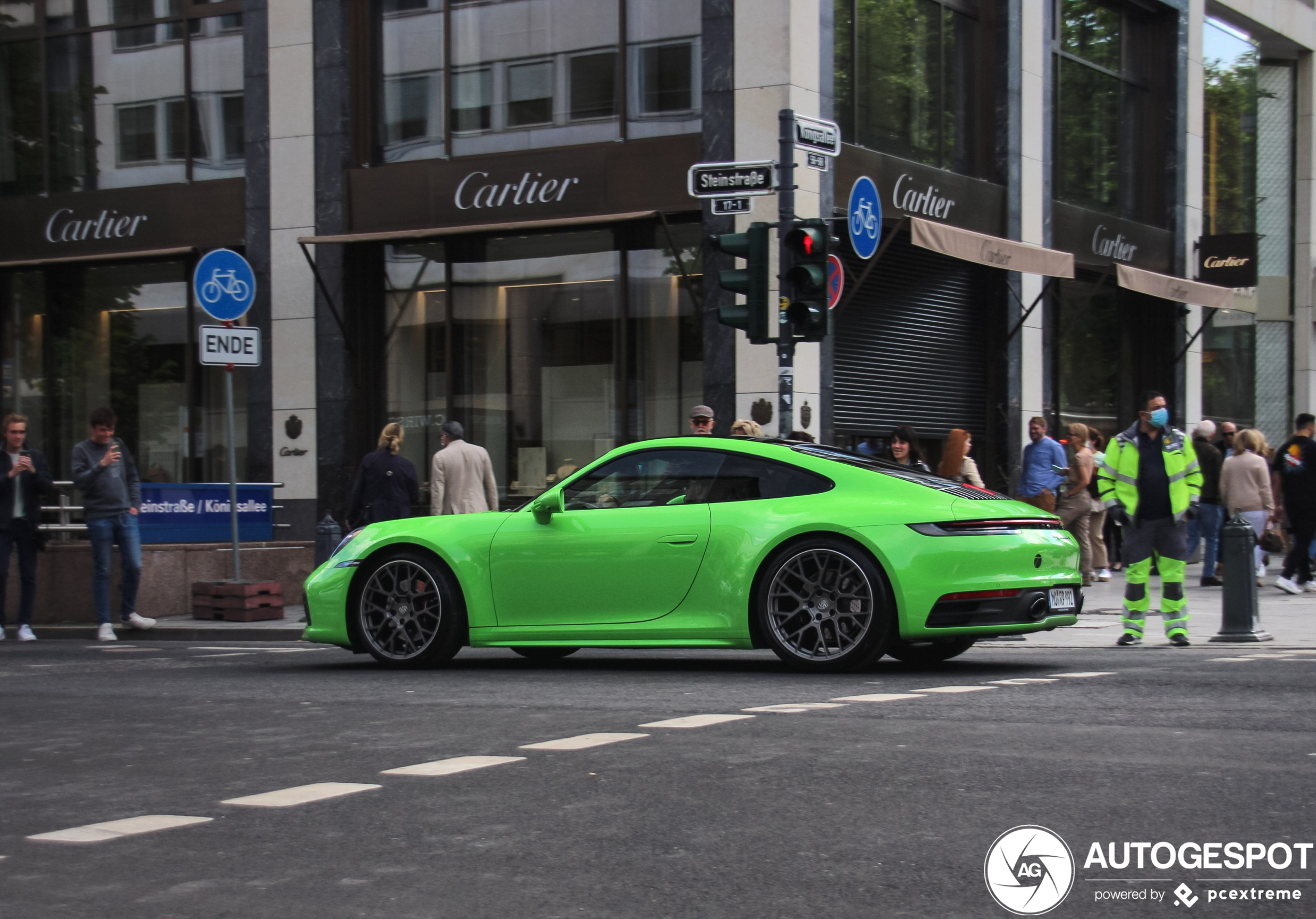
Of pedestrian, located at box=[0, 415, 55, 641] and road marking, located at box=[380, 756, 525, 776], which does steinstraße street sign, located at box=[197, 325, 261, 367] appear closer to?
pedestrian, located at box=[0, 415, 55, 641]

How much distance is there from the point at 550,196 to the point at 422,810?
13.8m

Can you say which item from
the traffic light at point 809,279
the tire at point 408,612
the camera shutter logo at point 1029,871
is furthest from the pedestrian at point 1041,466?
the camera shutter logo at point 1029,871

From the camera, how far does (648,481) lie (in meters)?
9.37

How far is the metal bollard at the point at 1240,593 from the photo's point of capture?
10.9 m

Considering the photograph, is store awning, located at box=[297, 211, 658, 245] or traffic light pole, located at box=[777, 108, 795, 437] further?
store awning, located at box=[297, 211, 658, 245]

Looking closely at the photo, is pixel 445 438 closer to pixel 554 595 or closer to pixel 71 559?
pixel 71 559

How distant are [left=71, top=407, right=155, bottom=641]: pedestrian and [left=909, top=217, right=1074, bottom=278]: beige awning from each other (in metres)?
7.96

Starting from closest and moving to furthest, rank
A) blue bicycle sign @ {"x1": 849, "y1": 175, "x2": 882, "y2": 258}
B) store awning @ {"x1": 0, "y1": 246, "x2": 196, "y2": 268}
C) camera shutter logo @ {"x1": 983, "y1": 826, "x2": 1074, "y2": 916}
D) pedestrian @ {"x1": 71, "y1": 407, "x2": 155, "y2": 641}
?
camera shutter logo @ {"x1": 983, "y1": 826, "x2": 1074, "y2": 916} < pedestrian @ {"x1": 71, "y1": 407, "x2": 155, "y2": 641} < blue bicycle sign @ {"x1": 849, "y1": 175, "x2": 882, "y2": 258} < store awning @ {"x1": 0, "y1": 246, "x2": 196, "y2": 268}

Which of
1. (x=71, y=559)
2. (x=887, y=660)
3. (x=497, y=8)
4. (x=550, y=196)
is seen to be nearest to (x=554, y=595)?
(x=887, y=660)

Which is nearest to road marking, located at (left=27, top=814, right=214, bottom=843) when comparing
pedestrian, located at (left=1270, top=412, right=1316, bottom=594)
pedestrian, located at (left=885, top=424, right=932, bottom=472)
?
pedestrian, located at (left=885, top=424, right=932, bottom=472)

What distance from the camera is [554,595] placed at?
9367 millimetres

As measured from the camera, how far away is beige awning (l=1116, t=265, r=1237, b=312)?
21281 mm

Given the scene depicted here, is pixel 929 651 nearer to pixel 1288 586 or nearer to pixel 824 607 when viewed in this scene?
pixel 824 607

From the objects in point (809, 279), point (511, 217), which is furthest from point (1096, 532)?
point (511, 217)
